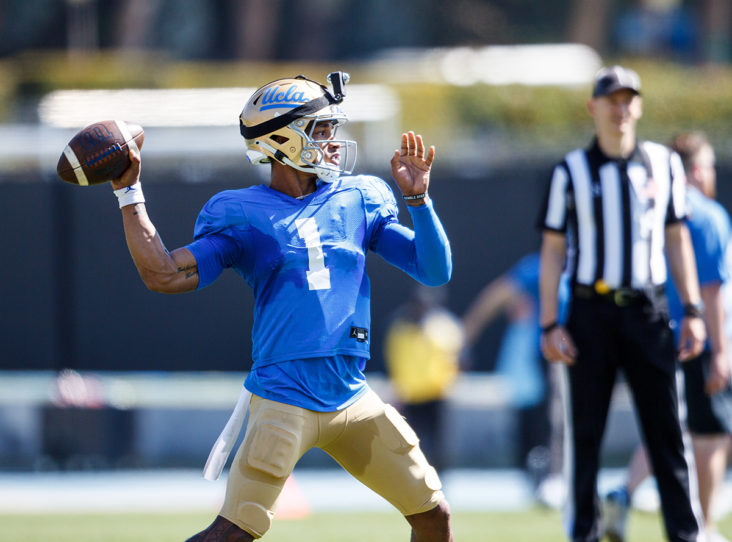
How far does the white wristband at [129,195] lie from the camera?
4.06m

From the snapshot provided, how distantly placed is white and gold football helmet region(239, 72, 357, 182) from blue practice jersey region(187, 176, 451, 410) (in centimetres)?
13

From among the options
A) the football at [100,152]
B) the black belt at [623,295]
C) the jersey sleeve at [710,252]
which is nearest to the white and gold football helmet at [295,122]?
the football at [100,152]

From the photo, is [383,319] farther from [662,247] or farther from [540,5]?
[540,5]

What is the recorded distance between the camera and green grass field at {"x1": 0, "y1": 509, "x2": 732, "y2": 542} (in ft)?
22.6

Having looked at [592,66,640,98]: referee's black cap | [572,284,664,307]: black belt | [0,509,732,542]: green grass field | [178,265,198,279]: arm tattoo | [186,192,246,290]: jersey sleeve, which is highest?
[592,66,640,98]: referee's black cap

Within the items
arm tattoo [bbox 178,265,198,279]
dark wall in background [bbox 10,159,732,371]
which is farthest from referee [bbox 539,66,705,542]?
dark wall in background [bbox 10,159,732,371]

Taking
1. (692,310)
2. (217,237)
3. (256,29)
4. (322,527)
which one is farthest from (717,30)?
(217,237)

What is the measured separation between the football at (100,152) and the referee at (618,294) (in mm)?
2235

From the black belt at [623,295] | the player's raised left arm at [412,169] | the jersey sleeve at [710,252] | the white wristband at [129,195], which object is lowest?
the black belt at [623,295]

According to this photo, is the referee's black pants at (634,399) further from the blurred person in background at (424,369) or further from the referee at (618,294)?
the blurred person in background at (424,369)

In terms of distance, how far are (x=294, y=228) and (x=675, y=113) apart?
1470cm

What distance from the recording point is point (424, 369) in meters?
8.82

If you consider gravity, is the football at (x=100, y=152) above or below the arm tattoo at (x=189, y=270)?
above

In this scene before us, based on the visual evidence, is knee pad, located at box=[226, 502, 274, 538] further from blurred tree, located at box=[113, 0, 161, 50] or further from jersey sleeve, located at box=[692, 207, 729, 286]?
blurred tree, located at box=[113, 0, 161, 50]
